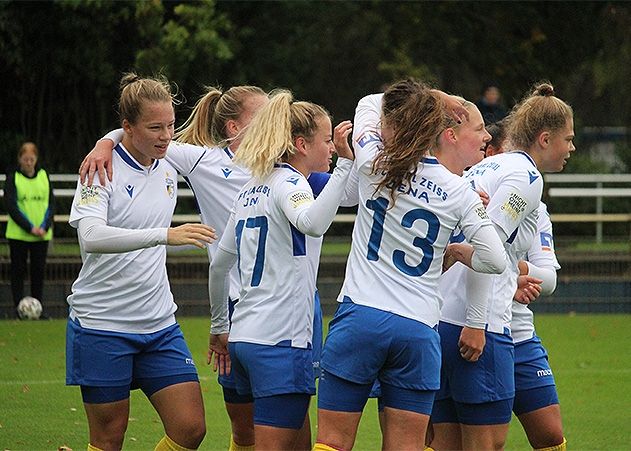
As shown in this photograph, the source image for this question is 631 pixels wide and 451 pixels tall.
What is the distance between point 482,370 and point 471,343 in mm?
199

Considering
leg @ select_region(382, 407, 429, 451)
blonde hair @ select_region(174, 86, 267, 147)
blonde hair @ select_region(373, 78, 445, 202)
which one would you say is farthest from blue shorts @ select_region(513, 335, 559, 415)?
blonde hair @ select_region(174, 86, 267, 147)

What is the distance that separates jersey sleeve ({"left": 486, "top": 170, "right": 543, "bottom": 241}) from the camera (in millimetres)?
4988

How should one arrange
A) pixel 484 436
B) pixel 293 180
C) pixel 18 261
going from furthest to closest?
pixel 18 261, pixel 484 436, pixel 293 180

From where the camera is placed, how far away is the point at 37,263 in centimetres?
1316

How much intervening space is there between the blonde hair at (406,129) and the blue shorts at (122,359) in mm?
1452

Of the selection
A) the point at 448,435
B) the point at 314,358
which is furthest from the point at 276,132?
the point at 448,435

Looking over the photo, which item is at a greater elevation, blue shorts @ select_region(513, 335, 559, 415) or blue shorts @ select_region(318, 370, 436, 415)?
blue shorts @ select_region(318, 370, 436, 415)

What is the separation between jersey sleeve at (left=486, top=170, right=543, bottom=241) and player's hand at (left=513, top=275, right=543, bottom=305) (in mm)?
320

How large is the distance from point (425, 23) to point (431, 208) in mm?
19466

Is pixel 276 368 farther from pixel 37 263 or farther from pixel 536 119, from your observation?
pixel 37 263

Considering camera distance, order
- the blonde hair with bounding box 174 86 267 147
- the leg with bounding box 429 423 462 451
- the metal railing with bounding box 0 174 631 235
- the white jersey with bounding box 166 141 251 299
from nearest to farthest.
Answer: the leg with bounding box 429 423 462 451 → the white jersey with bounding box 166 141 251 299 → the blonde hair with bounding box 174 86 267 147 → the metal railing with bounding box 0 174 631 235

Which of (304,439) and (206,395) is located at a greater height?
(304,439)

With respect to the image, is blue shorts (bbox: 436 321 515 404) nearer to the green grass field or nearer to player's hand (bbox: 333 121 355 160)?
player's hand (bbox: 333 121 355 160)

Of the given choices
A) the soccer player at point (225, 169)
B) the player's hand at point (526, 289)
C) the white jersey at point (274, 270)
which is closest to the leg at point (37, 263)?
the soccer player at point (225, 169)
